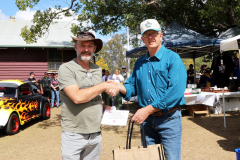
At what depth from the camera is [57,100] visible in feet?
44.4

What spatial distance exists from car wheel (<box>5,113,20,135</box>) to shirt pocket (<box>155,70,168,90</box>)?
593cm

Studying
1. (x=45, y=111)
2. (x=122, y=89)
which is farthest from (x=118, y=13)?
(x=122, y=89)

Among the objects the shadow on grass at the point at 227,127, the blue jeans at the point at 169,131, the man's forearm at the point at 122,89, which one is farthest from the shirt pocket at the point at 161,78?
the shadow on grass at the point at 227,127

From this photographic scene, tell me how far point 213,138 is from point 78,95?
4.91m

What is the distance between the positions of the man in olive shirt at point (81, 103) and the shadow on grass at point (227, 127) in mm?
3883

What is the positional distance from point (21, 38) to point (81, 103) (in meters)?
16.9

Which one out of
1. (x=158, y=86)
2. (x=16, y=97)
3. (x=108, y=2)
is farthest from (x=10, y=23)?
(x=158, y=86)

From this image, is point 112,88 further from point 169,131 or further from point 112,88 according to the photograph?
A: point 169,131

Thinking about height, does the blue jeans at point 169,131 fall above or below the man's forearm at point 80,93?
below

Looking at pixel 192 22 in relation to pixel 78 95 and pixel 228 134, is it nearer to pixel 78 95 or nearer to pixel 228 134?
pixel 228 134

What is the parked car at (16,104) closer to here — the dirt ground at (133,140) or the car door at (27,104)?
the car door at (27,104)

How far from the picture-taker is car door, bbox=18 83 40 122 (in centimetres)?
747

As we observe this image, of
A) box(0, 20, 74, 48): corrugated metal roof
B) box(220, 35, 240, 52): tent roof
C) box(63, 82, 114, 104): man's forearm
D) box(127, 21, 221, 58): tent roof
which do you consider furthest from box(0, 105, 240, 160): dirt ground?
box(0, 20, 74, 48): corrugated metal roof

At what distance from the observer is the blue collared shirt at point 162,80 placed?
212 centimetres
